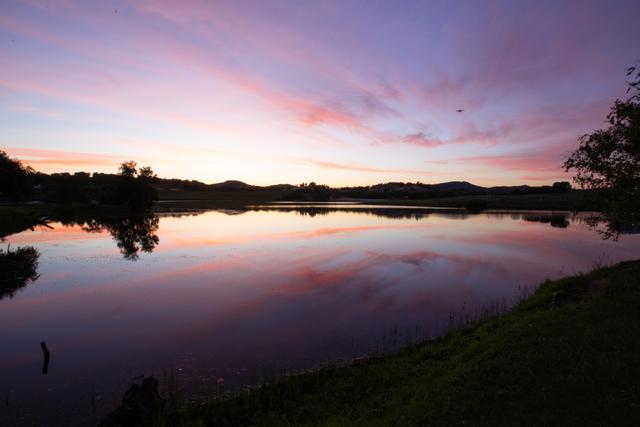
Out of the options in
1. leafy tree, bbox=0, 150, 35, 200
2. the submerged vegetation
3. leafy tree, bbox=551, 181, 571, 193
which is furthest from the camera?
leafy tree, bbox=551, 181, 571, 193

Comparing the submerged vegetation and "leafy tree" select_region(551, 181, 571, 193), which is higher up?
"leafy tree" select_region(551, 181, 571, 193)

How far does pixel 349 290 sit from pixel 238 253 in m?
16.0

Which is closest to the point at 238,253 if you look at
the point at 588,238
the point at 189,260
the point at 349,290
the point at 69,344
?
the point at 189,260

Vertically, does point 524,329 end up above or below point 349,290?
above

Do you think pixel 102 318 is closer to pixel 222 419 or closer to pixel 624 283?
pixel 222 419

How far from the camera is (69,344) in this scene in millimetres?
14109

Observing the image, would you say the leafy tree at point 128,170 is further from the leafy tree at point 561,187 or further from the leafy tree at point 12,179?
the leafy tree at point 561,187

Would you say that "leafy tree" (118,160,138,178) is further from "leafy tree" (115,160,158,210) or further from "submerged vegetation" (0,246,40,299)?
"submerged vegetation" (0,246,40,299)

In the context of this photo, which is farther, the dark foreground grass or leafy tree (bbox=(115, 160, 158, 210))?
leafy tree (bbox=(115, 160, 158, 210))

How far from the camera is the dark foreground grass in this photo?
24.4 ft

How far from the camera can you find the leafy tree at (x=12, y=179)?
54.7 meters

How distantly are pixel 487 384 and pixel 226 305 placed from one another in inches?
536

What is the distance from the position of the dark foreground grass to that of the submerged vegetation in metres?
19.4

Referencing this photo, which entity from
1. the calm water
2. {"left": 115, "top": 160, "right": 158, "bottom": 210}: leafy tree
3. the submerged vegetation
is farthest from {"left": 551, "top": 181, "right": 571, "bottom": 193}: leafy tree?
the submerged vegetation
